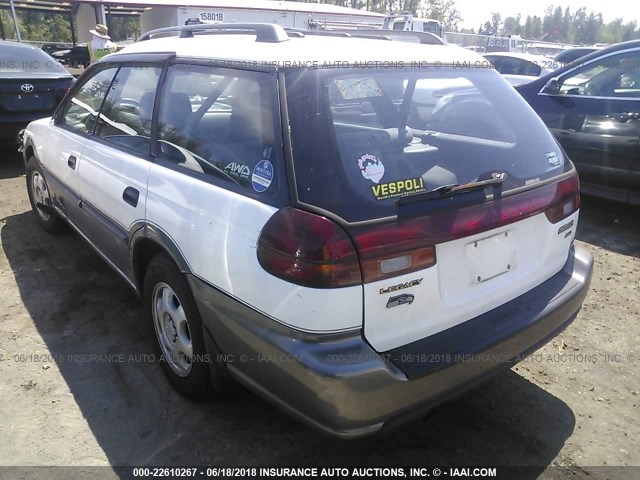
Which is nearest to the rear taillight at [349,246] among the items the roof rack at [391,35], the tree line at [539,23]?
the roof rack at [391,35]

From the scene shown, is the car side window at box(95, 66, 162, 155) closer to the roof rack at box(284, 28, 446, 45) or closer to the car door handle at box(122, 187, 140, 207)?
the car door handle at box(122, 187, 140, 207)

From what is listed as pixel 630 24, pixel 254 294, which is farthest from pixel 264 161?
pixel 630 24

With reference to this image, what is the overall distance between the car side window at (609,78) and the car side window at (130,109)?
4466 millimetres

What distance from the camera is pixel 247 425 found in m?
2.57

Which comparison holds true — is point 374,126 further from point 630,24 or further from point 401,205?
point 630,24

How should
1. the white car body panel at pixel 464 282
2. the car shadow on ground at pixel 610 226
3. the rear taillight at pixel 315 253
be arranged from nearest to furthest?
the rear taillight at pixel 315 253 < the white car body panel at pixel 464 282 < the car shadow on ground at pixel 610 226

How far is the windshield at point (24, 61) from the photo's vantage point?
7.09 meters

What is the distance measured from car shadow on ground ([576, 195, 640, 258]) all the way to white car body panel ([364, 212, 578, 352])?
106 inches

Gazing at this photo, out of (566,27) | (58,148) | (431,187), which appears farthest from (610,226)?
(566,27)

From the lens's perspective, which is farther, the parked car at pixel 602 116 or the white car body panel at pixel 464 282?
the parked car at pixel 602 116

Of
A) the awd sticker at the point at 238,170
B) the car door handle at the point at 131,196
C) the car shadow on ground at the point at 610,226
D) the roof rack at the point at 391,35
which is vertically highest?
the roof rack at the point at 391,35

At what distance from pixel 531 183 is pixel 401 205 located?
2.61 feet

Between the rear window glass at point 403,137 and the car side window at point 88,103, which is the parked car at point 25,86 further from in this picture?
the rear window glass at point 403,137

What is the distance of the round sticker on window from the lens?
2.01 meters
